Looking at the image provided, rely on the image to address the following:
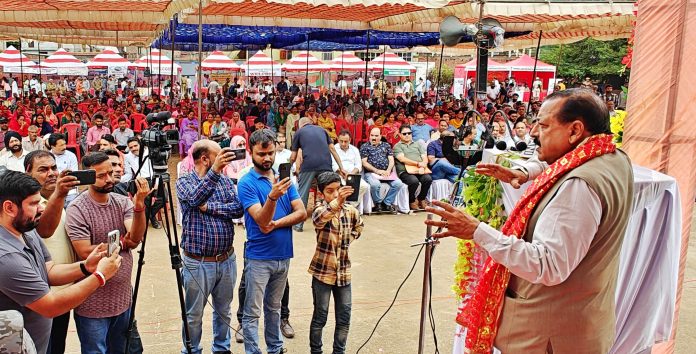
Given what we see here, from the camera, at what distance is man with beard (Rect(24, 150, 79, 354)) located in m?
A: 3.21

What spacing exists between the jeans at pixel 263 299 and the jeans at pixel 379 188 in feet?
16.7

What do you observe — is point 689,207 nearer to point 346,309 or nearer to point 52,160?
point 346,309

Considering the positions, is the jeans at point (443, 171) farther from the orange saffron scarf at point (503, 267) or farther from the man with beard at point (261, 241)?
the orange saffron scarf at point (503, 267)

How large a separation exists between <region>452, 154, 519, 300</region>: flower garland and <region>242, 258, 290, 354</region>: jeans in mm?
1325

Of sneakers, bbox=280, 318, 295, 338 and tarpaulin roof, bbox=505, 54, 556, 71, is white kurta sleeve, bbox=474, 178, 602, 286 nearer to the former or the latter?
sneakers, bbox=280, 318, 295, 338

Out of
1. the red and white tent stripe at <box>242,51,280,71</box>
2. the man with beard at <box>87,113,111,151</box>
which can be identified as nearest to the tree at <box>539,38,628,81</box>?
the red and white tent stripe at <box>242,51,280,71</box>

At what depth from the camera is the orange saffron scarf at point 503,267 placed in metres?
2.29

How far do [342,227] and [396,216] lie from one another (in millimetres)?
5121

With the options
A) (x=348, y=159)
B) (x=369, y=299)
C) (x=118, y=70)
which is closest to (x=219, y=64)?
(x=118, y=70)

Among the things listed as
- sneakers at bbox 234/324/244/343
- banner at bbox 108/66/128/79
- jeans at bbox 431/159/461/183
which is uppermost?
banner at bbox 108/66/128/79

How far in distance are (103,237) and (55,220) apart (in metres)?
0.29

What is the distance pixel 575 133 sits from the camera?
2340 millimetres

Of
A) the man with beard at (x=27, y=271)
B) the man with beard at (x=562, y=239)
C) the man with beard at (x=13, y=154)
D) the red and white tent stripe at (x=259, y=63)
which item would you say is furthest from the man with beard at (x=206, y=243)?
the red and white tent stripe at (x=259, y=63)

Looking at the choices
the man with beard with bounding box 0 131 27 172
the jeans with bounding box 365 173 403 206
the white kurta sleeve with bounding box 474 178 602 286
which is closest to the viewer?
the white kurta sleeve with bounding box 474 178 602 286
